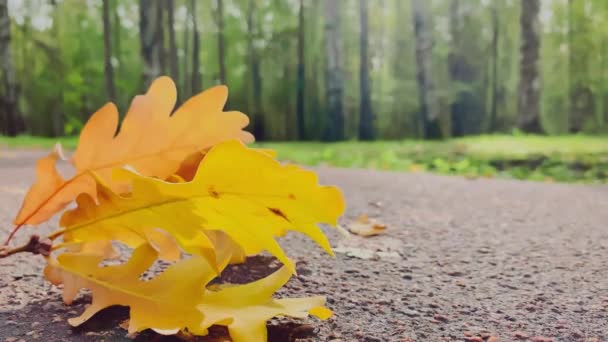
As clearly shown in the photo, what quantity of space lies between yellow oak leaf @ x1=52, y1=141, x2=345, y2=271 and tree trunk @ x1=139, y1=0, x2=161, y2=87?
32.1 feet

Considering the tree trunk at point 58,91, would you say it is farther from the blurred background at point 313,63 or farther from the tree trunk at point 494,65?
the tree trunk at point 494,65

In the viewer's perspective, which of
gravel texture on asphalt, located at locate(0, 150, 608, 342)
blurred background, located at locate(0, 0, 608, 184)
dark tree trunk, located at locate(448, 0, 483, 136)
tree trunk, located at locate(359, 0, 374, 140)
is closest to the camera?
gravel texture on asphalt, located at locate(0, 150, 608, 342)

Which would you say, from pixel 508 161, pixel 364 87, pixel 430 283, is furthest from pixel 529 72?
pixel 430 283

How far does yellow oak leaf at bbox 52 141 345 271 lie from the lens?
0.61 metres

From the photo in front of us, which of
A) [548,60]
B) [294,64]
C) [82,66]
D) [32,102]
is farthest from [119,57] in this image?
[548,60]

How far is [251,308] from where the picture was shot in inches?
29.3

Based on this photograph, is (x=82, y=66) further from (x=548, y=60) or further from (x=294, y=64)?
(x=548, y=60)

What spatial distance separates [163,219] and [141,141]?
14cm

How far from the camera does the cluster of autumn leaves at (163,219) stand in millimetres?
654

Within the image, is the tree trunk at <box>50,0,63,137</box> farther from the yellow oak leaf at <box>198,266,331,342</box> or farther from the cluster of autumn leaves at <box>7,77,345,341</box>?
the yellow oak leaf at <box>198,266,331,342</box>

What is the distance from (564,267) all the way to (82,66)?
24479 mm

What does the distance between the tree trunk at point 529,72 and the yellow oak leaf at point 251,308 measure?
35.3 ft

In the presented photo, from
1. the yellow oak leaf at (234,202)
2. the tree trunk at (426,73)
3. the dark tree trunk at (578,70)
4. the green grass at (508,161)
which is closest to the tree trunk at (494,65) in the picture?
the dark tree trunk at (578,70)

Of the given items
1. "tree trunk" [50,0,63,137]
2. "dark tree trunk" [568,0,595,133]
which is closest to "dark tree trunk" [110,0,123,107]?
"tree trunk" [50,0,63,137]
